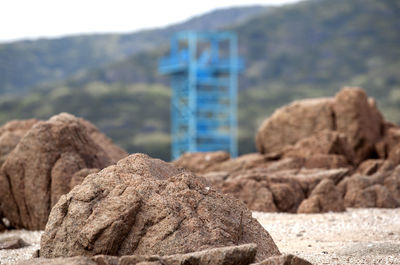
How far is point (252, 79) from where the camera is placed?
415 ft

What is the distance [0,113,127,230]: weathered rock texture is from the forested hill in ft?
356

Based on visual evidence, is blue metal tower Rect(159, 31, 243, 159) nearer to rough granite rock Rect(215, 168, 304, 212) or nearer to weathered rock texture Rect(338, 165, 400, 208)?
weathered rock texture Rect(338, 165, 400, 208)

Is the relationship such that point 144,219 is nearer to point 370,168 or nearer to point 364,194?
point 364,194

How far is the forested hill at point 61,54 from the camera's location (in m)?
125

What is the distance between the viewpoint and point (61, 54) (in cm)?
13725

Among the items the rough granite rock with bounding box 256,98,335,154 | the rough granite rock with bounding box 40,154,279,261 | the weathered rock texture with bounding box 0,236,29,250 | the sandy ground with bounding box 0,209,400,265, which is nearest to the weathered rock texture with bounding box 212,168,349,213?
the sandy ground with bounding box 0,209,400,265

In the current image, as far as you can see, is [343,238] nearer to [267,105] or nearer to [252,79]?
[267,105]

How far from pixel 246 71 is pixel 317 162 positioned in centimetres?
11062

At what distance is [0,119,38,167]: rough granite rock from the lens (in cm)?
1719

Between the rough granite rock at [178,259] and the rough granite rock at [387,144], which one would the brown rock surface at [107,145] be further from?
the rough granite rock at [387,144]

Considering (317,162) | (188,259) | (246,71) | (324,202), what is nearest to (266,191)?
(324,202)

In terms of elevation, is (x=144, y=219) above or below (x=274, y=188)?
above

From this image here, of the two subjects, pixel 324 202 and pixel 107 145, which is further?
pixel 107 145

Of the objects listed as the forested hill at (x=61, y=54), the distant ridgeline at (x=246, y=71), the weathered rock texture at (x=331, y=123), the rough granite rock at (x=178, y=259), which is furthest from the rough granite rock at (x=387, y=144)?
the forested hill at (x=61, y=54)
